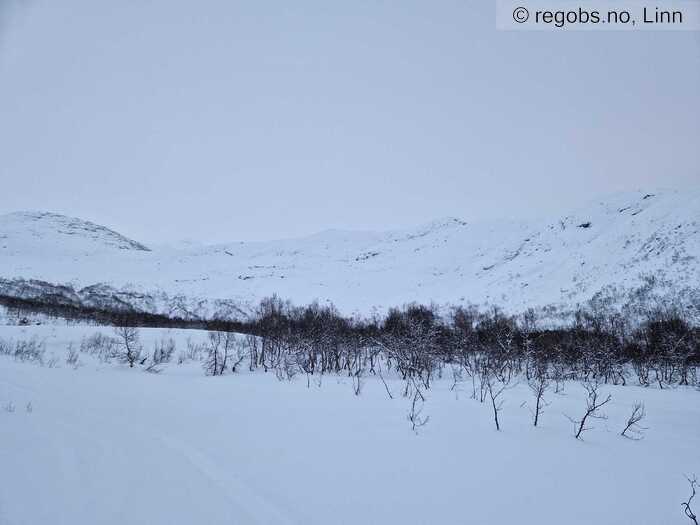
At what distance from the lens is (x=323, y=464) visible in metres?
4.98

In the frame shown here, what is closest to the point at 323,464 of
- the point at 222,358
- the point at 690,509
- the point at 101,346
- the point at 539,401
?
the point at 690,509

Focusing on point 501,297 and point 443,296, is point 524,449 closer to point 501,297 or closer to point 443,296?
point 501,297

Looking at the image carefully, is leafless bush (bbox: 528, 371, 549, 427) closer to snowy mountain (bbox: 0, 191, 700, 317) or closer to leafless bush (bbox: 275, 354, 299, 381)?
leafless bush (bbox: 275, 354, 299, 381)

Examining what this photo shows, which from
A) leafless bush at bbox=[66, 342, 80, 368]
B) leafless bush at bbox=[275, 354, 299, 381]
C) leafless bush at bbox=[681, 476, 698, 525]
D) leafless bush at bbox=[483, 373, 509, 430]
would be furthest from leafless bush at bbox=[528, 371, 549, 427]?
leafless bush at bbox=[66, 342, 80, 368]

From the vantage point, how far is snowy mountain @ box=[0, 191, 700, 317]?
3375 centimetres

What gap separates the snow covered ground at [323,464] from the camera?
3.81m

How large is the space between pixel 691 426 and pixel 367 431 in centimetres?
781

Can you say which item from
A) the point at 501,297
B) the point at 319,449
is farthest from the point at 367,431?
the point at 501,297

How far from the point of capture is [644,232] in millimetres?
37375

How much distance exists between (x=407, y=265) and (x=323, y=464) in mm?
60696

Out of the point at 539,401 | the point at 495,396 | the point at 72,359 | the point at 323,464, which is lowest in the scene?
the point at 72,359

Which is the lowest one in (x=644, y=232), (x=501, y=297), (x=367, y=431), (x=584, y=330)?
(x=367, y=431)

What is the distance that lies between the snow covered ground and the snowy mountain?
25.5 meters

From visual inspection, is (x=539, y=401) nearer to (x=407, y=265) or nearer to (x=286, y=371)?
(x=286, y=371)
